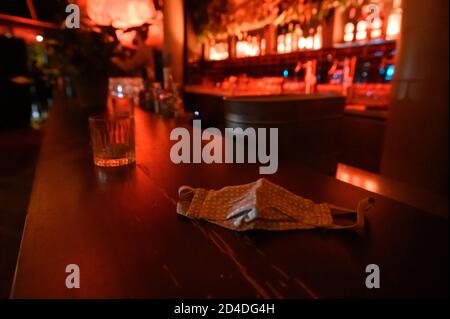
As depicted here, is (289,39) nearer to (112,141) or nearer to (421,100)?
(421,100)

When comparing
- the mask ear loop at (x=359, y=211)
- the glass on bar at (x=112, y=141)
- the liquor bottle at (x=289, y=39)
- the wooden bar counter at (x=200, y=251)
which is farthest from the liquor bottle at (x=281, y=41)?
the mask ear loop at (x=359, y=211)

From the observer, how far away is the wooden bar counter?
31 centimetres

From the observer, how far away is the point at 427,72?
66.2 inches

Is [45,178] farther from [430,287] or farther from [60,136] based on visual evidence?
[430,287]

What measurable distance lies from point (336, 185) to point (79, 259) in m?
0.46

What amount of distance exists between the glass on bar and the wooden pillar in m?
1.66

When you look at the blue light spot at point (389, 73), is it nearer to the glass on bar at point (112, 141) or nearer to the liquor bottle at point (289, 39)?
the liquor bottle at point (289, 39)

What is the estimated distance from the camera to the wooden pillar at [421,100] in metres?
1.64

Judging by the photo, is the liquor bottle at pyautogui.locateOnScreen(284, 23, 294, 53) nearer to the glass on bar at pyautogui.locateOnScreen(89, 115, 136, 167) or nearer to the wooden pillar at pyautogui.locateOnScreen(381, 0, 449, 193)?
the wooden pillar at pyautogui.locateOnScreen(381, 0, 449, 193)

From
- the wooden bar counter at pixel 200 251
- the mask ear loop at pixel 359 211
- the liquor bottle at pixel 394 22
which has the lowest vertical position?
the wooden bar counter at pixel 200 251

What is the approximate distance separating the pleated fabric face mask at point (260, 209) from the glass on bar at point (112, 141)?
1.02 feet

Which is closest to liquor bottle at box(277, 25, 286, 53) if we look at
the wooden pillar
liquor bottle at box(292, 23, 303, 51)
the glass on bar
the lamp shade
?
liquor bottle at box(292, 23, 303, 51)
